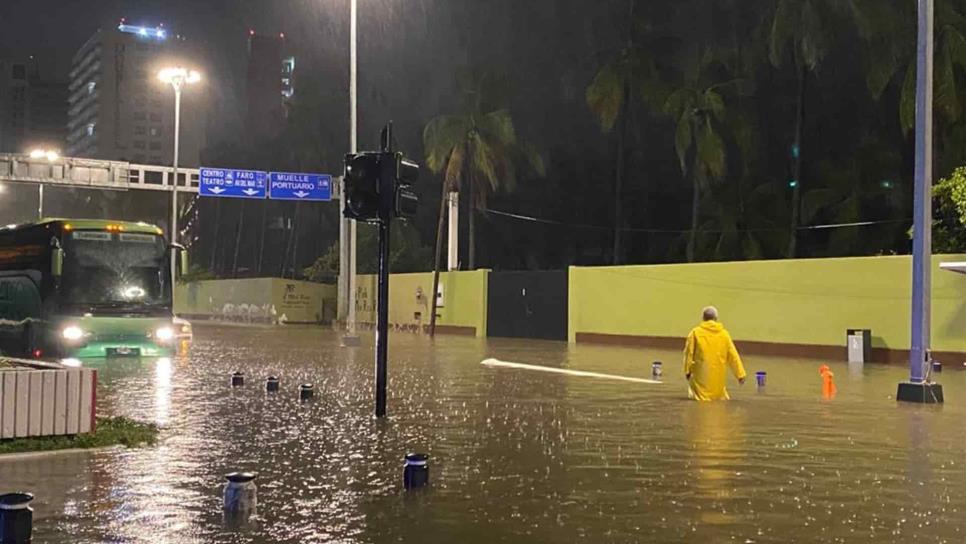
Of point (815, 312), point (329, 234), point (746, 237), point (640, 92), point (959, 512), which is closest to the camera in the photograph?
Result: point (959, 512)

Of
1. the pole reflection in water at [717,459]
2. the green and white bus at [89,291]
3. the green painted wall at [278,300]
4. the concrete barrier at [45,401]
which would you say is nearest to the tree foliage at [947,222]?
the pole reflection in water at [717,459]

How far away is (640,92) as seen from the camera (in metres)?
43.5

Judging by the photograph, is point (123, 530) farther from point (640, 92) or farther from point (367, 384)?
point (640, 92)

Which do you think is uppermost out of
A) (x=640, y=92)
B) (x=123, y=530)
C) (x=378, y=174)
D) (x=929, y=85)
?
(x=640, y=92)

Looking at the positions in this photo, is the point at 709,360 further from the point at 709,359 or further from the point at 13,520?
the point at 13,520

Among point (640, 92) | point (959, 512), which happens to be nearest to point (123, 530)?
point (959, 512)

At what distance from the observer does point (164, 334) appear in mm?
22594

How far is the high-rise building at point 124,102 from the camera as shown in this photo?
162 metres

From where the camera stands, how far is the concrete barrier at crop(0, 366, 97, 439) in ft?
31.1

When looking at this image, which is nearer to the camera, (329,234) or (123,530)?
(123,530)

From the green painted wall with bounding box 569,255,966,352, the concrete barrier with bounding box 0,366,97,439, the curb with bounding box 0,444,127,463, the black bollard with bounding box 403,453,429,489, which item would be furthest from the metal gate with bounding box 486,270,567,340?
the black bollard with bounding box 403,453,429,489

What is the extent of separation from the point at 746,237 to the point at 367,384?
86.1 ft

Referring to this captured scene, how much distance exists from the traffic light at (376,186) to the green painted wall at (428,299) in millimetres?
29994

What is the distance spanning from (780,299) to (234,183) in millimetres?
25808
